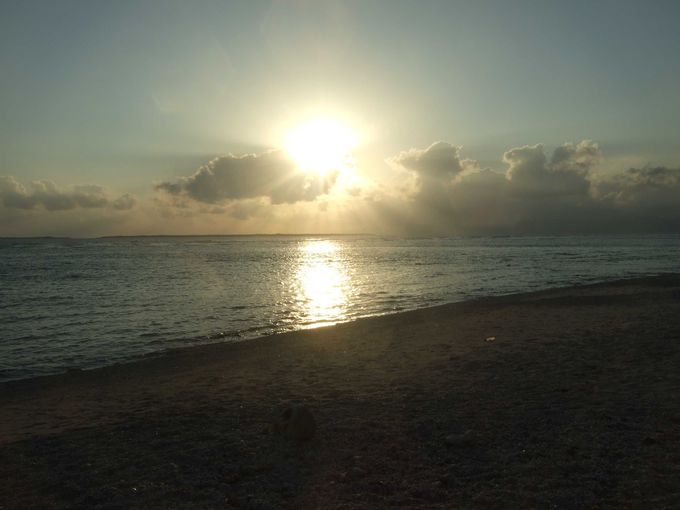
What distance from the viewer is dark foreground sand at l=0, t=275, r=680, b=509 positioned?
7.00m

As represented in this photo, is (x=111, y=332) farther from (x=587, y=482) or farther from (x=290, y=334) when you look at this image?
(x=587, y=482)

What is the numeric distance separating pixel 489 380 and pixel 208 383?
723 cm

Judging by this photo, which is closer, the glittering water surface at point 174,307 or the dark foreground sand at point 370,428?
the dark foreground sand at point 370,428

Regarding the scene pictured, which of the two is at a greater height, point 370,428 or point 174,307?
point 370,428

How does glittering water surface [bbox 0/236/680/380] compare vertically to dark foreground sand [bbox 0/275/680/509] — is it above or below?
below

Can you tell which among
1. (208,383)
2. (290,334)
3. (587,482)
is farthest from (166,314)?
(587,482)

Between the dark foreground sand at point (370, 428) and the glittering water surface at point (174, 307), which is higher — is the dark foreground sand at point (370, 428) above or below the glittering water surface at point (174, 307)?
above

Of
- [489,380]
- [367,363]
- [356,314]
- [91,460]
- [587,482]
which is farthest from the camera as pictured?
[356,314]

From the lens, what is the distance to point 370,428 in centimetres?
947

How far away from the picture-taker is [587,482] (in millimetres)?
6922

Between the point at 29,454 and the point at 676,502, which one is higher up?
the point at 676,502

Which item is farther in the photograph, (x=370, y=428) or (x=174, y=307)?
(x=174, y=307)

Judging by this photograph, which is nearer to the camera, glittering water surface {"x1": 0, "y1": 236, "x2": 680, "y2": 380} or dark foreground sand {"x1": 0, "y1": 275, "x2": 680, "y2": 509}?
dark foreground sand {"x1": 0, "y1": 275, "x2": 680, "y2": 509}

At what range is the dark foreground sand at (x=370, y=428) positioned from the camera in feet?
23.0
